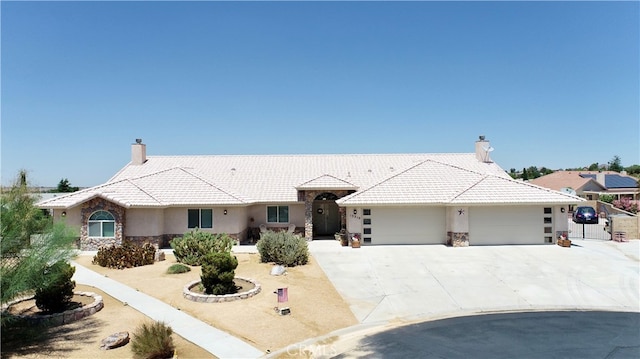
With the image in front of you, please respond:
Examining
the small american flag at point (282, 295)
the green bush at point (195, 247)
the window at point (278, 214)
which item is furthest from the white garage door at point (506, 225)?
the small american flag at point (282, 295)

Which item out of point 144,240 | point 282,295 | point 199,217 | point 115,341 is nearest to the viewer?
point 115,341

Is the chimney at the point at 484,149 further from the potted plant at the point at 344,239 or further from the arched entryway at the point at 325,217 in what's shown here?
the potted plant at the point at 344,239

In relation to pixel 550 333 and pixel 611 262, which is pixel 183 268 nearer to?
pixel 550 333

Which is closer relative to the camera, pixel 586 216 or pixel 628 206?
pixel 586 216

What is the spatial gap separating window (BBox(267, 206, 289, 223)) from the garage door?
556 centimetres

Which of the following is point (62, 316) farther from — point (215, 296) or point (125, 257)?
point (125, 257)

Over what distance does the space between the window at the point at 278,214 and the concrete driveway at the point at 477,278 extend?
4042 mm

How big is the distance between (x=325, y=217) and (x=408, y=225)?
21.5ft

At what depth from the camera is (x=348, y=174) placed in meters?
29.7

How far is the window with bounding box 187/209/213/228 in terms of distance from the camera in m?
24.2

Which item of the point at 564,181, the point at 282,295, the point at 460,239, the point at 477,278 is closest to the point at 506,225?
the point at 460,239

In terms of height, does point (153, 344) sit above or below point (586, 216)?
below

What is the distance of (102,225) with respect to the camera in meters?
22.5

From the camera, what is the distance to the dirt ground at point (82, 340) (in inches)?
363
